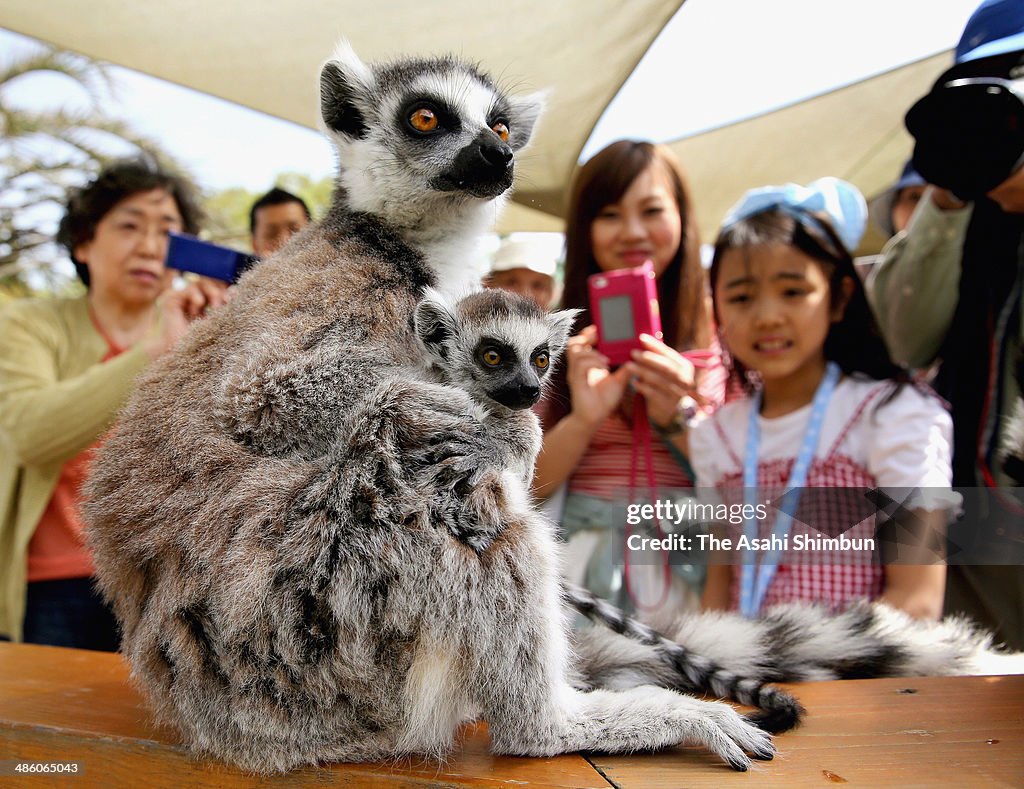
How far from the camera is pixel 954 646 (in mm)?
1643

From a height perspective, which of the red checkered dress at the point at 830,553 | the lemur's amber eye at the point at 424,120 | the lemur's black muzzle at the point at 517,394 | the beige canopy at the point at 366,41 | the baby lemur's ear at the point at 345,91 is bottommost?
the red checkered dress at the point at 830,553

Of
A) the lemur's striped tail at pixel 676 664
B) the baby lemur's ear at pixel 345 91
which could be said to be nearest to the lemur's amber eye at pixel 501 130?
the baby lemur's ear at pixel 345 91

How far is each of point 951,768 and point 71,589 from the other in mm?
2646

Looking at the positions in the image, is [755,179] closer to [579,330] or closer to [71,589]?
[579,330]

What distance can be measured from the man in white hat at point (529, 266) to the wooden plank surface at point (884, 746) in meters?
1.81

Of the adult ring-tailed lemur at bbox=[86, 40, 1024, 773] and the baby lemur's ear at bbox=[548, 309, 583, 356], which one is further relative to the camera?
the baby lemur's ear at bbox=[548, 309, 583, 356]

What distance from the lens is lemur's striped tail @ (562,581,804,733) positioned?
57.0 inches

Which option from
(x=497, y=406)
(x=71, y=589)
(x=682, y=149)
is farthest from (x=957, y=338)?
(x=71, y=589)

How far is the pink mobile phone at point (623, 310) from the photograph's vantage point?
2.07 meters

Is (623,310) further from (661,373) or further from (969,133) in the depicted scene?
(969,133)

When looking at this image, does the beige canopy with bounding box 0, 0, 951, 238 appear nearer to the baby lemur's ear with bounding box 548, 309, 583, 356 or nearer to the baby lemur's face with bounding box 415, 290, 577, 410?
the baby lemur's ear with bounding box 548, 309, 583, 356

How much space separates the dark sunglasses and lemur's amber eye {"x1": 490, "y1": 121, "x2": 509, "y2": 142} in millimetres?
1121

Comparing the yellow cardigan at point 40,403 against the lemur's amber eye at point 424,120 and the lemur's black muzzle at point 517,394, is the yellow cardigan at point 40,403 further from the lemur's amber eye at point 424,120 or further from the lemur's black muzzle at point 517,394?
the lemur's black muzzle at point 517,394

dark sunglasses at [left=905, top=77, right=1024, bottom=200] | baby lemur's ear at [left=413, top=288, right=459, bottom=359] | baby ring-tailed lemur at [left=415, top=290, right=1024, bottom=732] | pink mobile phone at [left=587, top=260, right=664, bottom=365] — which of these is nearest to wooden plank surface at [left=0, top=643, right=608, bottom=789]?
baby ring-tailed lemur at [left=415, top=290, right=1024, bottom=732]
